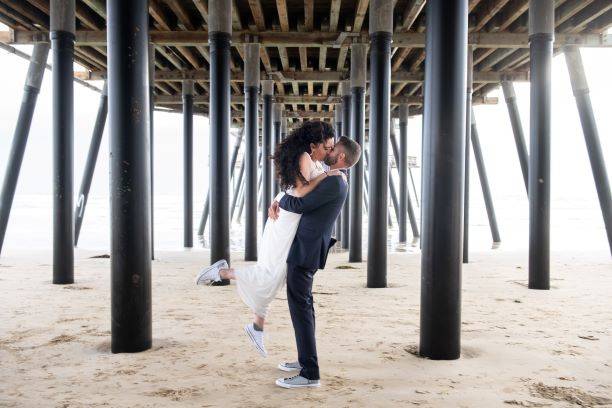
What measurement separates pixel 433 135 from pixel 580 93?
28.6 feet

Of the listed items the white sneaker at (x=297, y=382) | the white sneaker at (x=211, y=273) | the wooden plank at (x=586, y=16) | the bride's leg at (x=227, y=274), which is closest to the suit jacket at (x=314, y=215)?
the bride's leg at (x=227, y=274)

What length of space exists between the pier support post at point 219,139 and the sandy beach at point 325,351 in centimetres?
111

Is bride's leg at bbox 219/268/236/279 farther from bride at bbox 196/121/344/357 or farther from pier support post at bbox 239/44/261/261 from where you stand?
pier support post at bbox 239/44/261/261

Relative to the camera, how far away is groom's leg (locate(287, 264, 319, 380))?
3.75 metres

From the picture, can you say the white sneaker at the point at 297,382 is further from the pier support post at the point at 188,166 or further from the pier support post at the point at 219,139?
the pier support post at the point at 188,166

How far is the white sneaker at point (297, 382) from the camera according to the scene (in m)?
3.76

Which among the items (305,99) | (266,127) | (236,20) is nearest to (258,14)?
(236,20)

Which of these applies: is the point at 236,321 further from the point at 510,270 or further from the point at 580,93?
the point at 580,93

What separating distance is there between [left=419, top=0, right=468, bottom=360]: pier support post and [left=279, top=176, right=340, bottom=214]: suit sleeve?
1207 mm

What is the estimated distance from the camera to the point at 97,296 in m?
7.39

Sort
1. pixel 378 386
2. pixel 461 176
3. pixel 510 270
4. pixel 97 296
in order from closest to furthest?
pixel 378 386
pixel 461 176
pixel 97 296
pixel 510 270

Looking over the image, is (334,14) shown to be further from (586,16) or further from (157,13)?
(586,16)

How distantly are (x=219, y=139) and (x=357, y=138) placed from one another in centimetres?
366

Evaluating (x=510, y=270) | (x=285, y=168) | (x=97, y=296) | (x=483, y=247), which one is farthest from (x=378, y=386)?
(x=483, y=247)
